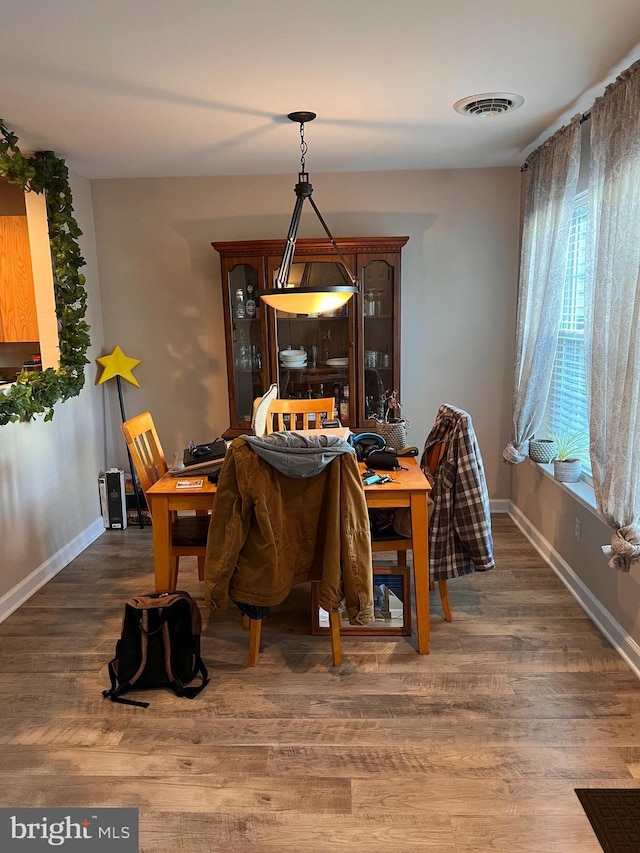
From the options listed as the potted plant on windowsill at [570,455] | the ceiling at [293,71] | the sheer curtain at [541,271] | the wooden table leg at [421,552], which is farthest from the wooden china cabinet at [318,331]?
the wooden table leg at [421,552]

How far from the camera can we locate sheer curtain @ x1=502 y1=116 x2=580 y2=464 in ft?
10.1

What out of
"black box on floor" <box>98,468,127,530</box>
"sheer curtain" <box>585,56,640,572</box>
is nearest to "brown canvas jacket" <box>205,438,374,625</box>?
"sheer curtain" <box>585,56,640,572</box>

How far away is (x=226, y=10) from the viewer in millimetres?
1871

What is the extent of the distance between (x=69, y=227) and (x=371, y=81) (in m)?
2.18

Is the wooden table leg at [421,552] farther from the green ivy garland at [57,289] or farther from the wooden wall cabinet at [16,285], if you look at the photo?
the wooden wall cabinet at [16,285]

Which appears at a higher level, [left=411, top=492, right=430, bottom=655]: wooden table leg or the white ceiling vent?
the white ceiling vent

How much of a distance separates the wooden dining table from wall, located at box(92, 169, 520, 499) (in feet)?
5.92

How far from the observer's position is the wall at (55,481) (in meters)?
3.14

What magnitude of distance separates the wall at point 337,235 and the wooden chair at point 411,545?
60.2 inches

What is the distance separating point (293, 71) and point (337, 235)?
70.7 inches

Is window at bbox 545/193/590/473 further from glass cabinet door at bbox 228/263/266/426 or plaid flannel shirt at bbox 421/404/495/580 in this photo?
glass cabinet door at bbox 228/263/266/426

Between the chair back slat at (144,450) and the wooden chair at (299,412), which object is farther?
the wooden chair at (299,412)

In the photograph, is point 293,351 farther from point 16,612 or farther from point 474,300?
point 16,612

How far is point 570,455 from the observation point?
11.2 feet
